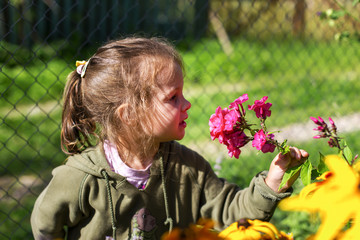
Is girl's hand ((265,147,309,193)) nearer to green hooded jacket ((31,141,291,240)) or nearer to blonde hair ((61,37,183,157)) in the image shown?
green hooded jacket ((31,141,291,240))

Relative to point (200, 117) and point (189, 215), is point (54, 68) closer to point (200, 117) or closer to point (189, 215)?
point (200, 117)

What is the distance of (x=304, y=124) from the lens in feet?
14.0

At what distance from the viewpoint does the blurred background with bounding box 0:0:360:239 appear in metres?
3.08

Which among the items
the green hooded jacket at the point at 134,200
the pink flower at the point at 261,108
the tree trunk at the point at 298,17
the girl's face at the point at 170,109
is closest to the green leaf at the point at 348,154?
the pink flower at the point at 261,108

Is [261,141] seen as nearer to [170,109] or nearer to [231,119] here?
[231,119]

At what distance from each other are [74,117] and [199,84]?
3923mm

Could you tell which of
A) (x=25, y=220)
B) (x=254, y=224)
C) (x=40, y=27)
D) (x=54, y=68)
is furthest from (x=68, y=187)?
(x=40, y=27)

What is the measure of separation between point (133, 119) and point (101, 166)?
0.69ft

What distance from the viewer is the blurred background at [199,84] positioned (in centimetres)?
308

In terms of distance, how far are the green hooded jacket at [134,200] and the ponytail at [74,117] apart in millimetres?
63

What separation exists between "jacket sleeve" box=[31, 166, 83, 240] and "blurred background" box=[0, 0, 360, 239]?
30.1 inches

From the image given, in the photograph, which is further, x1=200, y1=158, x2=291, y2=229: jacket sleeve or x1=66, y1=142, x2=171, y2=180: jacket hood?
x1=66, y1=142, x2=171, y2=180: jacket hood

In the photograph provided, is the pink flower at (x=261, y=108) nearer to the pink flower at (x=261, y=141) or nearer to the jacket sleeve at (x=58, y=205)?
the pink flower at (x=261, y=141)

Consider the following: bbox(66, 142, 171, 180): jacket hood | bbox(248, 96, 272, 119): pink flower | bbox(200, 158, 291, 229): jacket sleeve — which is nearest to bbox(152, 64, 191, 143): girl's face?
bbox(66, 142, 171, 180): jacket hood
